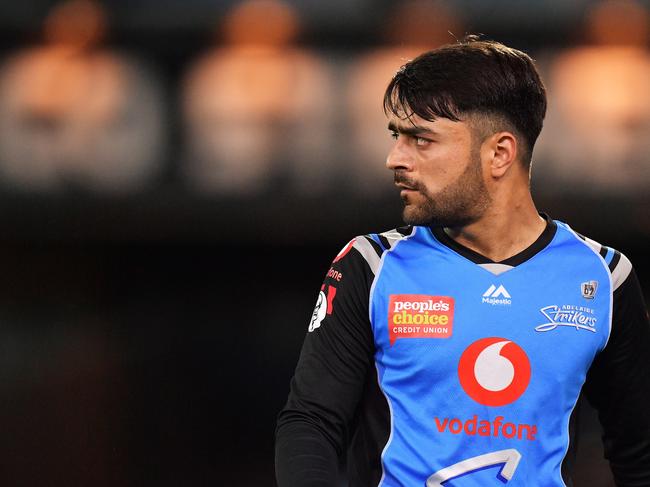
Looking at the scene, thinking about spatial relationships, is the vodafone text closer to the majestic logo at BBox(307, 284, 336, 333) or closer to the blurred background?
the majestic logo at BBox(307, 284, 336, 333)

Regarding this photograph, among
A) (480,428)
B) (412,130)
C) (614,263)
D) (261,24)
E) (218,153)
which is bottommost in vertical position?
(480,428)

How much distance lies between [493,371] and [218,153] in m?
2.83

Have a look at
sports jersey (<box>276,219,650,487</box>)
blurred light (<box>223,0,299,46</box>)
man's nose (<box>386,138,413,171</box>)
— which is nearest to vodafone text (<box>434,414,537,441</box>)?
sports jersey (<box>276,219,650,487</box>)

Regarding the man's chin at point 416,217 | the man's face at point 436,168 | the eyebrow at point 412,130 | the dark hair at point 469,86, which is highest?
the dark hair at point 469,86

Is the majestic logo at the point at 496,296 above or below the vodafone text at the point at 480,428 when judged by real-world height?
above

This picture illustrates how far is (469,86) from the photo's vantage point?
1.69m

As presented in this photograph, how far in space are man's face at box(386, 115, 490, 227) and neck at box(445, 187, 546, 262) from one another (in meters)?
0.04

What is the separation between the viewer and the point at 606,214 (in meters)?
4.17

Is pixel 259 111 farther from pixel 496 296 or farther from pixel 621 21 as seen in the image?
pixel 496 296

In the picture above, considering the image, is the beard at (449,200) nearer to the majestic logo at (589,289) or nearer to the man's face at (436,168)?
the man's face at (436,168)

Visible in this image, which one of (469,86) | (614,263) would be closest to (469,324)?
(614,263)

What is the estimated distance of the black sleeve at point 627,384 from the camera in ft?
5.66

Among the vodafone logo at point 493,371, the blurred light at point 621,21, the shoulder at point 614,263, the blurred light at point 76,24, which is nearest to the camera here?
the vodafone logo at point 493,371

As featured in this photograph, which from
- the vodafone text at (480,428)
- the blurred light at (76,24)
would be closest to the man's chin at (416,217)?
the vodafone text at (480,428)
